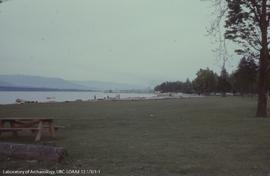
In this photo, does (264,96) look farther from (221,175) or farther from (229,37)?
(221,175)

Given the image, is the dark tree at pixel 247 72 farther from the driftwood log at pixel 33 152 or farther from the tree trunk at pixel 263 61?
the driftwood log at pixel 33 152

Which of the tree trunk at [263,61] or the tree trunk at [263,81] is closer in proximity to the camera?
the tree trunk at [263,61]

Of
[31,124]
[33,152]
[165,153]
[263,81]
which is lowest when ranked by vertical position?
[165,153]

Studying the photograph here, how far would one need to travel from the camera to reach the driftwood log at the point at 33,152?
9.18m

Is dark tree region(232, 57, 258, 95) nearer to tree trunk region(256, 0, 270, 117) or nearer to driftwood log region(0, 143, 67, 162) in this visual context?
tree trunk region(256, 0, 270, 117)

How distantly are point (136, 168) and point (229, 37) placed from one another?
19.8 m

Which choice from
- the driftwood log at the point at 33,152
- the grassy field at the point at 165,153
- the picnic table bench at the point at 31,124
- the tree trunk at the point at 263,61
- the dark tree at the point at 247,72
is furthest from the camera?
the dark tree at the point at 247,72

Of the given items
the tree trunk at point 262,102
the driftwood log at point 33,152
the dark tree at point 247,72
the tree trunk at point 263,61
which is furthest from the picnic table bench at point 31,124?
the dark tree at point 247,72

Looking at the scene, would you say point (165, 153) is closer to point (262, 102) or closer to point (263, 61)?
point (263, 61)

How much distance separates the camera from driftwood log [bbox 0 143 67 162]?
9.18 meters

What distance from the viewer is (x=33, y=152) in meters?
9.29

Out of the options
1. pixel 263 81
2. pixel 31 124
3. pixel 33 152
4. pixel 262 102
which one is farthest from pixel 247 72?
pixel 33 152

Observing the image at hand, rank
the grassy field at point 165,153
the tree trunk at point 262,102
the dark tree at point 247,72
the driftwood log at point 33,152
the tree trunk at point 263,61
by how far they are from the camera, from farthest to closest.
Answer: the dark tree at point 247,72
the tree trunk at point 262,102
the tree trunk at point 263,61
the driftwood log at point 33,152
the grassy field at point 165,153

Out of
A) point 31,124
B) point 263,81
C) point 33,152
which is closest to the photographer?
point 33,152
